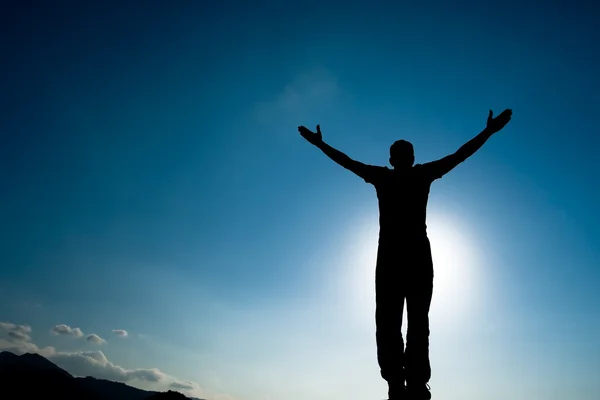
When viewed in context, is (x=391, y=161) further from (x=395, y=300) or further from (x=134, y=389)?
(x=134, y=389)

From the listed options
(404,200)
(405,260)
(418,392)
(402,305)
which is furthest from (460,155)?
(418,392)

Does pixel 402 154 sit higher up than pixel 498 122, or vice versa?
pixel 498 122

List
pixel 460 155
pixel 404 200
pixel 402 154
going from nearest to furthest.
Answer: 1. pixel 404 200
2. pixel 460 155
3. pixel 402 154

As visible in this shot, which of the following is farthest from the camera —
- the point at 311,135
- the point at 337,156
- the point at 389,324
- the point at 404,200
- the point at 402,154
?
the point at 311,135

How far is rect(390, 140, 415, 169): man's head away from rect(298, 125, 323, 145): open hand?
1313 mm

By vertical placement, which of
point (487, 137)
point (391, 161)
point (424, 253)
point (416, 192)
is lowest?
point (424, 253)

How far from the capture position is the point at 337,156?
5.60 metres

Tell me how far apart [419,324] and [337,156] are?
2.87 meters

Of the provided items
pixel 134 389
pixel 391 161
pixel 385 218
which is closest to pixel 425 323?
pixel 385 218

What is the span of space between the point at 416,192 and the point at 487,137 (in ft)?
5.14

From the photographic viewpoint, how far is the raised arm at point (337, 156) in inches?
211

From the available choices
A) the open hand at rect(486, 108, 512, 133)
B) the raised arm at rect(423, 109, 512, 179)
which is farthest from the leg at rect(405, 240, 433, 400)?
the open hand at rect(486, 108, 512, 133)

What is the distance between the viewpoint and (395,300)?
15.3 ft

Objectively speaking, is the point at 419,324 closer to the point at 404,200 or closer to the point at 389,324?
the point at 389,324
